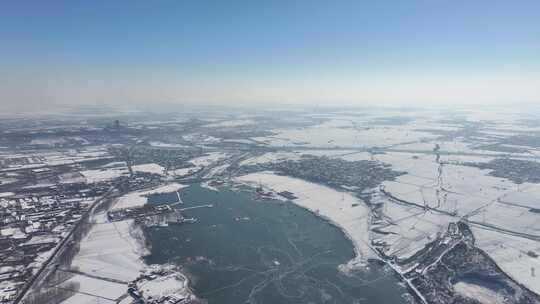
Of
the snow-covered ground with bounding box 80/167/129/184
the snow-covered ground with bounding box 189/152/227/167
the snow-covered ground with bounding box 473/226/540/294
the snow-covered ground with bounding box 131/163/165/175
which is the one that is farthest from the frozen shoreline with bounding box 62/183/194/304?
the snow-covered ground with bounding box 189/152/227/167

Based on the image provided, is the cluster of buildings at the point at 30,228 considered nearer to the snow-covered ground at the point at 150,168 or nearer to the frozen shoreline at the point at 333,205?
the snow-covered ground at the point at 150,168

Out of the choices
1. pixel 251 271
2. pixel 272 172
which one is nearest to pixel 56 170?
pixel 272 172

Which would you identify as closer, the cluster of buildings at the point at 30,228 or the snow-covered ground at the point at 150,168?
the cluster of buildings at the point at 30,228

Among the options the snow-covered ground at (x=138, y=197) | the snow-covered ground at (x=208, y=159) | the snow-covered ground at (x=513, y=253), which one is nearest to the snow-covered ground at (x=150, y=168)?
the snow-covered ground at (x=208, y=159)

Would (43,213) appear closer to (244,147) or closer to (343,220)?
(343,220)

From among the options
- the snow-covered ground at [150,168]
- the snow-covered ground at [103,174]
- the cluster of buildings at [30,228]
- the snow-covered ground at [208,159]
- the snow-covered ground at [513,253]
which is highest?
the snow-covered ground at [208,159]

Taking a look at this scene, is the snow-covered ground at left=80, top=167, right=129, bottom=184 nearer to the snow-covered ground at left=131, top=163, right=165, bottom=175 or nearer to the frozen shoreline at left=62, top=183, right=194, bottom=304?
the snow-covered ground at left=131, top=163, right=165, bottom=175

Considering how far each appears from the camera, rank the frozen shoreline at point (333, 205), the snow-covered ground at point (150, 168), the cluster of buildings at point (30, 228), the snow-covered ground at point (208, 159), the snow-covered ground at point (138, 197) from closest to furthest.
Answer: the cluster of buildings at point (30, 228) < the frozen shoreline at point (333, 205) < the snow-covered ground at point (138, 197) < the snow-covered ground at point (150, 168) < the snow-covered ground at point (208, 159)

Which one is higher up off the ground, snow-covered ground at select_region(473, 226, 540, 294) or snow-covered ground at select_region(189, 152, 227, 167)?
snow-covered ground at select_region(189, 152, 227, 167)

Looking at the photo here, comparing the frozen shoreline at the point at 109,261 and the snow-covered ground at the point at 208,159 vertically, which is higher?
the snow-covered ground at the point at 208,159
